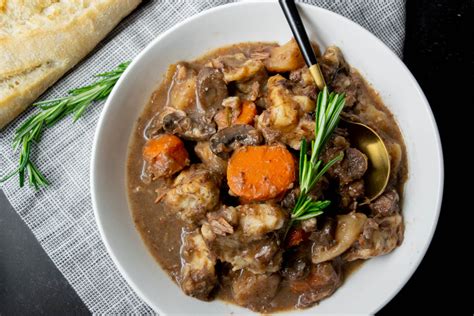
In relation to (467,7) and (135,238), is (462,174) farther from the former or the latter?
(135,238)

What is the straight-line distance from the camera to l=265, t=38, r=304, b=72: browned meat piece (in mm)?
3467

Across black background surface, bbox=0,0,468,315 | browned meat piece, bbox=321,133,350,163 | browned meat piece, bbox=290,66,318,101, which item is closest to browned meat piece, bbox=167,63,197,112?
browned meat piece, bbox=290,66,318,101

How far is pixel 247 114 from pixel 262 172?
16.0 inches

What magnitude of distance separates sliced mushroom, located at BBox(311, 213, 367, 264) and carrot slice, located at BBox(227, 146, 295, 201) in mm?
420

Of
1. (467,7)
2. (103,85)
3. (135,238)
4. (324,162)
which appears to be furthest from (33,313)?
(467,7)

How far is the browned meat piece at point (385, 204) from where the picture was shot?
342 centimetres

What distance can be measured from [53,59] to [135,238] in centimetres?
152

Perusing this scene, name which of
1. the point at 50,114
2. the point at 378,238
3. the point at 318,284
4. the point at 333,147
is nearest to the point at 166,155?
the point at 333,147

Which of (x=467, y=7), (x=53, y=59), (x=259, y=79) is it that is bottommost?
(x=467, y=7)

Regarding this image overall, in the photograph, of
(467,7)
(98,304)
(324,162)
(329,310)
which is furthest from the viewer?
(467,7)

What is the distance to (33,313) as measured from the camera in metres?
4.09

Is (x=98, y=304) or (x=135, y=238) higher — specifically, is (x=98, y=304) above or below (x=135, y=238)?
below

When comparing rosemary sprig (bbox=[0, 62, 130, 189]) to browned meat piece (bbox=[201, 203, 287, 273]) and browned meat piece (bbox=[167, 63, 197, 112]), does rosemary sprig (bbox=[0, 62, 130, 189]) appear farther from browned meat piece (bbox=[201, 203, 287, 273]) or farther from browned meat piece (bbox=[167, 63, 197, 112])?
browned meat piece (bbox=[201, 203, 287, 273])

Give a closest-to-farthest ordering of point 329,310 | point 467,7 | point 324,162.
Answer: point 324,162 → point 329,310 → point 467,7
